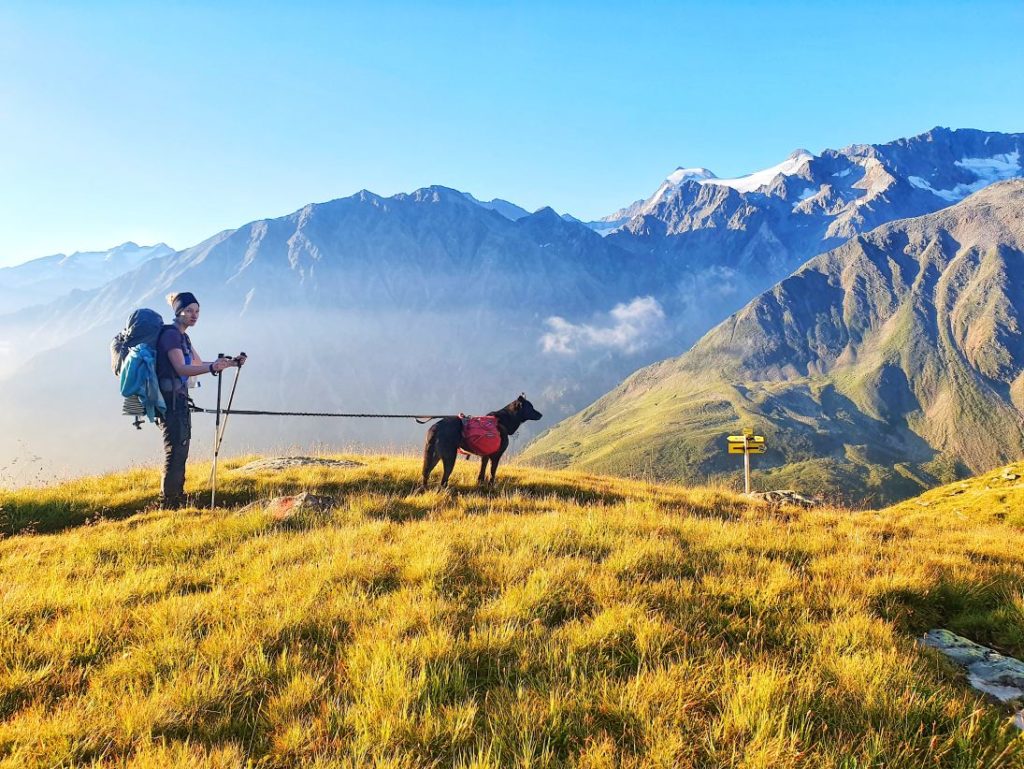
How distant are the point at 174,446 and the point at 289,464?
4.11 meters

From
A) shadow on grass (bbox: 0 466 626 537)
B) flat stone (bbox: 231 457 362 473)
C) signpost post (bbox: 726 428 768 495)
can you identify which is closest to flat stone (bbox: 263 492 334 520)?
shadow on grass (bbox: 0 466 626 537)

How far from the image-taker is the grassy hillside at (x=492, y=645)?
3.00 metres

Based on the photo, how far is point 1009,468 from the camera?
16656 millimetres

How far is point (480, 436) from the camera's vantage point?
1047 cm

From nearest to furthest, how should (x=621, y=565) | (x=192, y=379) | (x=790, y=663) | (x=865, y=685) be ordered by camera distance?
(x=865, y=685), (x=790, y=663), (x=621, y=565), (x=192, y=379)

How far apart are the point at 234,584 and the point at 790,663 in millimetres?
5257

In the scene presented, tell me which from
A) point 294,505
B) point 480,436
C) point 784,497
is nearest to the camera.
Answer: point 294,505

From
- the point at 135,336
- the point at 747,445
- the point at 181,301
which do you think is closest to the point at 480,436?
the point at 181,301

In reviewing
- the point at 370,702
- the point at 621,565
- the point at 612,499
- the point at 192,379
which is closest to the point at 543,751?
the point at 370,702

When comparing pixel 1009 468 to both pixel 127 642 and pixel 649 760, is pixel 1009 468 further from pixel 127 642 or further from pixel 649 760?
pixel 127 642

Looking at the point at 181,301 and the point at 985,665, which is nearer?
the point at 985,665

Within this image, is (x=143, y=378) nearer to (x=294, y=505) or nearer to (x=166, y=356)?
(x=166, y=356)

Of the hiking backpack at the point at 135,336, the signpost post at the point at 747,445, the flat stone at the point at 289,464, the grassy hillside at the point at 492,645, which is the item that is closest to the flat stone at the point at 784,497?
the signpost post at the point at 747,445

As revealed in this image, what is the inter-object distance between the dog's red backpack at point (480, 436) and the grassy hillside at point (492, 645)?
2.99 metres
